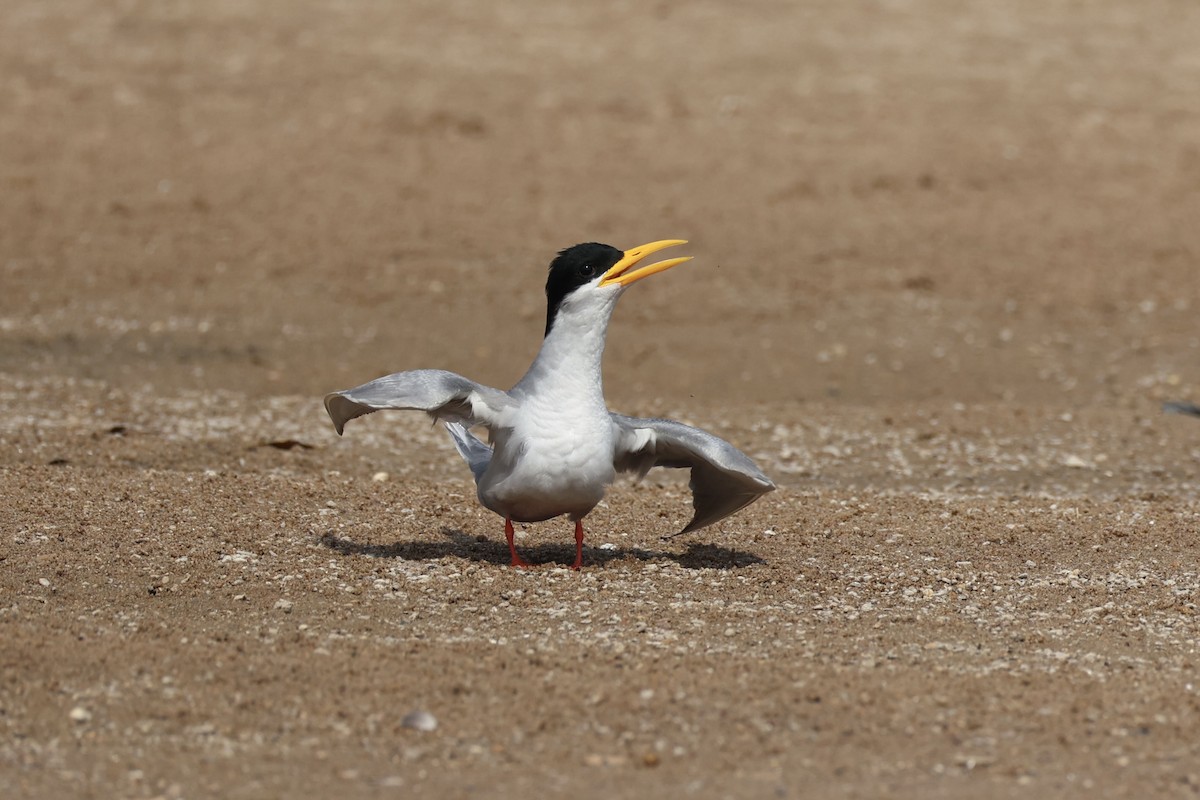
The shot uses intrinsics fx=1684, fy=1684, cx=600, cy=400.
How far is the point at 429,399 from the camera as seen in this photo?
5973 mm

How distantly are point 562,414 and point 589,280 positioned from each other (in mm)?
523

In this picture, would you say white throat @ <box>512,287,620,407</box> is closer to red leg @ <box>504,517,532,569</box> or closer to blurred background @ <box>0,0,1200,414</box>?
red leg @ <box>504,517,532,569</box>

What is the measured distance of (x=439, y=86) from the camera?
55.5ft

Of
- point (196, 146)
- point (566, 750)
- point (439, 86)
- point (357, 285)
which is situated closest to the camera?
point (566, 750)

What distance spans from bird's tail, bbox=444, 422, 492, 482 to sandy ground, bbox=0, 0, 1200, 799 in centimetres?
39

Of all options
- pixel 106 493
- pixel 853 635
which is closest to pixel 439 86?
pixel 106 493

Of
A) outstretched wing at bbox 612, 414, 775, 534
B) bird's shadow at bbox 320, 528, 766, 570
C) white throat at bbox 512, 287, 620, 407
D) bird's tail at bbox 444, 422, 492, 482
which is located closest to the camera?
white throat at bbox 512, 287, 620, 407

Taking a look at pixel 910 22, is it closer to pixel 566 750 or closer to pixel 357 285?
pixel 357 285

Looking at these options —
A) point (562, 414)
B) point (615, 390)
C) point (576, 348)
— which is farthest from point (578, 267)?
point (615, 390)

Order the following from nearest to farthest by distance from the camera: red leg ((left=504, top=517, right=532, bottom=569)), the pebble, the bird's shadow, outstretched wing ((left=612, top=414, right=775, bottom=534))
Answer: the pebble < outstretched wing ((left=612, top=414, right=775, bottom=534)) < red leg ((left=504, top=517, right=532, bottom=569)) < the bird's shadow

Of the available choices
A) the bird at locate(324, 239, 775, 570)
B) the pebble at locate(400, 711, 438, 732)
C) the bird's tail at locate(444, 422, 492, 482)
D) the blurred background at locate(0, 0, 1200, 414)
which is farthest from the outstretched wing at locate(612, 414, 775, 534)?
the blurred background at locate(0, 0, 1200, 414)

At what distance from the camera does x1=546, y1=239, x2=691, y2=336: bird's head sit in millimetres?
6242

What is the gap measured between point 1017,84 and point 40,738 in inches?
563

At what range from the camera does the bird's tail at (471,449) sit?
21.9 feet
